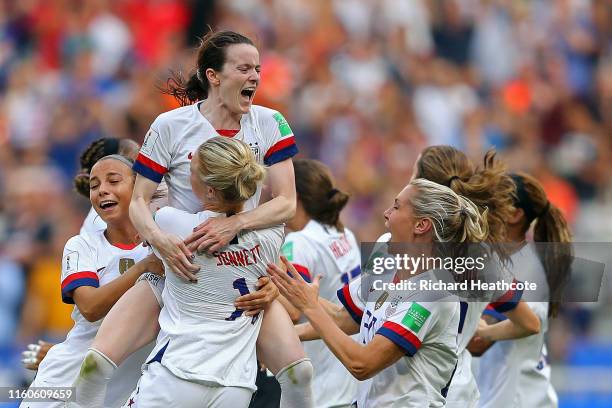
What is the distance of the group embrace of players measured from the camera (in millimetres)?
5285

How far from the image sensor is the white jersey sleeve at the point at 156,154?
561 cm

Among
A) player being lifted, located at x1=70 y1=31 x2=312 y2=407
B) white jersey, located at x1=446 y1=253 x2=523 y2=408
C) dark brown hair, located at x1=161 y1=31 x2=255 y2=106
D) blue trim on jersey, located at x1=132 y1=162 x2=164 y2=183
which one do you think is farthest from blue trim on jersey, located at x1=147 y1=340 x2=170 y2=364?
white jersey, located at x1=446 y1=253 x2=523 y2=408

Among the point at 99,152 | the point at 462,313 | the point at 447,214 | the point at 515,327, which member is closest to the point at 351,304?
the point at 462,313

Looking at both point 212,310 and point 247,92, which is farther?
point 247,92

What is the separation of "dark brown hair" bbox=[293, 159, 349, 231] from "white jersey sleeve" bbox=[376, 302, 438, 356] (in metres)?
1.91

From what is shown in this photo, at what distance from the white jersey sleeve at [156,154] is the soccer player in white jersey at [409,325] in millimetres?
718

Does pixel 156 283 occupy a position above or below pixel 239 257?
below

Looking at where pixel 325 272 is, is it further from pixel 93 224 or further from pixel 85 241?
pixel 85 241

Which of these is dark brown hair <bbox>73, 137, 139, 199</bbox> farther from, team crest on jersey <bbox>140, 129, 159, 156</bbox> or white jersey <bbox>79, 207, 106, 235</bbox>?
team crest on jersey <bbox>140, 129, 159, 156</bbox>

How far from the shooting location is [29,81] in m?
14.2

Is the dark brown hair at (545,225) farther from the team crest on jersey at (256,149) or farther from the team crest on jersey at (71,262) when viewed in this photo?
the team crest on jersey at (71,262)

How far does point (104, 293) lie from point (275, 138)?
3.71 ft

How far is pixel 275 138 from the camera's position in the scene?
577cm

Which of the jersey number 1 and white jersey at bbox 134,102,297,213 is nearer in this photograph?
the jersey number 1
